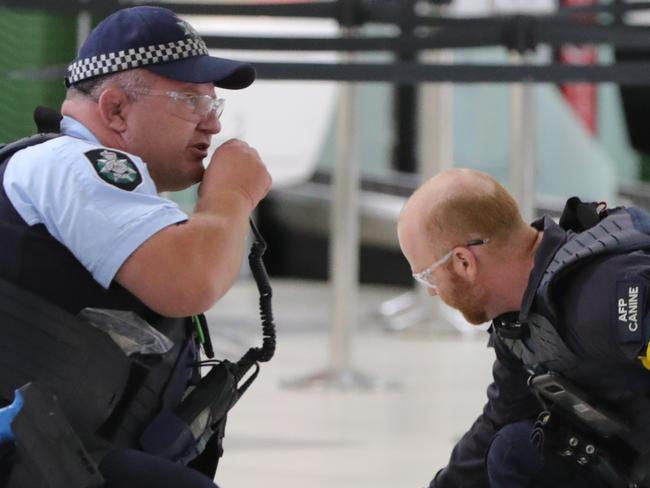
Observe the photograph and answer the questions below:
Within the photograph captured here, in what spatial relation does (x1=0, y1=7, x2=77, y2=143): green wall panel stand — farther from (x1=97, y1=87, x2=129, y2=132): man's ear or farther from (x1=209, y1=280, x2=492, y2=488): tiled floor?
(x1=97, y1=87, x2=129, y2=132): man's ear

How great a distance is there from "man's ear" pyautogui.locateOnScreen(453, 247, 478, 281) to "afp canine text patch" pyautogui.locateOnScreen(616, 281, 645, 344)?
359 millimetres

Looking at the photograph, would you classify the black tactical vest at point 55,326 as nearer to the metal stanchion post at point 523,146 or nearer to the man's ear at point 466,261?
the man's ear at point 466,261

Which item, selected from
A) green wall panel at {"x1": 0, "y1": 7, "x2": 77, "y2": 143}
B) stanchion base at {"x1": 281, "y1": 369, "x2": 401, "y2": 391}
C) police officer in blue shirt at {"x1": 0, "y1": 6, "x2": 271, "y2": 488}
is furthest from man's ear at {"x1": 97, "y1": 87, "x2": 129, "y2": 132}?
stanchion base at {"x1": 281, "y1": 369, "x2": 401, "y2": 391}

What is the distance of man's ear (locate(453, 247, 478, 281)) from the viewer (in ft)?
9.94

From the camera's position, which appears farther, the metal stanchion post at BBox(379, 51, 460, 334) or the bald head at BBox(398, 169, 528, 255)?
the metal stanchion post at BBox(379, 51, 460, 334)

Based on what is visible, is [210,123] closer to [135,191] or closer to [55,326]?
[135,191]

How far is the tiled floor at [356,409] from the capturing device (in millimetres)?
4926

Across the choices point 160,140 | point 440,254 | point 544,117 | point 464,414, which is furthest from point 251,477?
point 544,117

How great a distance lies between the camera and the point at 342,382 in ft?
21.9

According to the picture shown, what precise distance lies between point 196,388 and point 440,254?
24.1 inches

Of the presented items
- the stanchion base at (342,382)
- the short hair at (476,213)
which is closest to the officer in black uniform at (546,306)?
the short hair at (476,213)

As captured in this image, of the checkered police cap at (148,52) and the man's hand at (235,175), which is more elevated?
the checkered police cap at (148,52)

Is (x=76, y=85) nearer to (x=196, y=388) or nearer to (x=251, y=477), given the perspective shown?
(x=196, y=388)

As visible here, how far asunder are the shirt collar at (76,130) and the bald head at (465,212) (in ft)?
2.35
